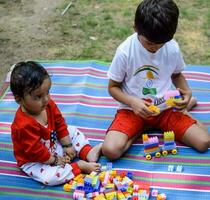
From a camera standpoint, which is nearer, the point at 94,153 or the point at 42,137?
the point at 42,137

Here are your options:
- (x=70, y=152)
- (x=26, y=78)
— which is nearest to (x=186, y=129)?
(x=70, y=152)

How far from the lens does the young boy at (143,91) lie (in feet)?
8.31

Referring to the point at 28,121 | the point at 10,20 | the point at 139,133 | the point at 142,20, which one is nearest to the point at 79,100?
the point at 139,133

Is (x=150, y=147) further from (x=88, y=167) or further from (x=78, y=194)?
(x=78, y=194)

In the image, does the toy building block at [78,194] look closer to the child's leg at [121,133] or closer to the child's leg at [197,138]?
the child's leg at [121,133]

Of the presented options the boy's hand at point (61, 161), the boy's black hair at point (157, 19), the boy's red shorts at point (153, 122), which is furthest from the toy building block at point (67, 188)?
the boy's black hair at point (157, 19)

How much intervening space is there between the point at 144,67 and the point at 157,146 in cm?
47

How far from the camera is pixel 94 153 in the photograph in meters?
2.60

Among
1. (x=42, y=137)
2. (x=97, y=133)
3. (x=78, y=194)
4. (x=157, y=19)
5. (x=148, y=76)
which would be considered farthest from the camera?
(x=97, y=133)

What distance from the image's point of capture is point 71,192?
2434mm

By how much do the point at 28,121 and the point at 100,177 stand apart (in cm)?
50

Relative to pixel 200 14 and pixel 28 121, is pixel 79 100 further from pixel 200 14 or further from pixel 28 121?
pixel 200 14

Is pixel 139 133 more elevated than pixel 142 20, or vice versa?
pixel 142 20

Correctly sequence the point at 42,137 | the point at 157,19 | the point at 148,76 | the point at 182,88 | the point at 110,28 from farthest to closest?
1. the point at 110,28
2. the point at 182,88
3. the point at 148,76
4. the point at 42,137
5. the point at 157,19
